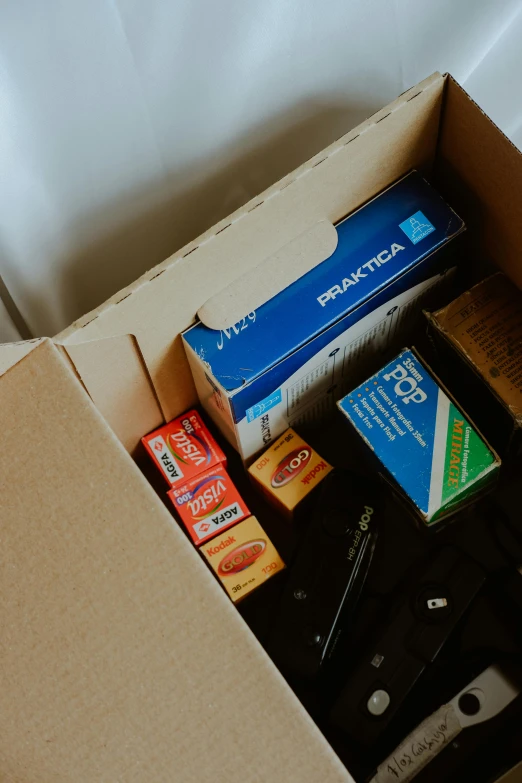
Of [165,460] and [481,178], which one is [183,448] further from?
[481,178]

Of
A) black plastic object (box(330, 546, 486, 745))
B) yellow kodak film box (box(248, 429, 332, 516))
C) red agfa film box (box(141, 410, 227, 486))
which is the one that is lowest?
black plastic object (box(330, 546, 486, 745))

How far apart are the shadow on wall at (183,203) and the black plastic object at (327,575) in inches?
14.6

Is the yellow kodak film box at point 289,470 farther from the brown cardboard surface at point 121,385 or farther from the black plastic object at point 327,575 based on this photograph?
Result: the brown cardboard surface at point 121,385

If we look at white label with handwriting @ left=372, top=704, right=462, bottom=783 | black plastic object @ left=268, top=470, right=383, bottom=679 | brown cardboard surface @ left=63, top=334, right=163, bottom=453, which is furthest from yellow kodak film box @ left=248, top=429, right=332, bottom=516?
white label with handwriting @ left=372, top=704, right=462, bottom=783

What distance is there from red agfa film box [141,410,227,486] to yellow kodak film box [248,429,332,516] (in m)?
0.05

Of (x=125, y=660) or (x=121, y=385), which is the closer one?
(x=125, y=660)

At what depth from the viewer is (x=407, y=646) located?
0.77 m

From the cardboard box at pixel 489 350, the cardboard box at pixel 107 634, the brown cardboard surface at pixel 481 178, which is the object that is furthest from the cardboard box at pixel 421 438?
the cardboard box at pixel 107 634

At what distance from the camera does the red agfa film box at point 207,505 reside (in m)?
0.82

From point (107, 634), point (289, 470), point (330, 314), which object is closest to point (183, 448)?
point (289, 470)

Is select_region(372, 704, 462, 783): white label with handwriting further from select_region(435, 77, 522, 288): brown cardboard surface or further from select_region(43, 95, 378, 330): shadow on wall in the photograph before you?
select_region(43, 95, 378, 330): shadow on wall

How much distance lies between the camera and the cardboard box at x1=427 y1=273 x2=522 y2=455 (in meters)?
0.75

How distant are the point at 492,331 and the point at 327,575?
33 cm

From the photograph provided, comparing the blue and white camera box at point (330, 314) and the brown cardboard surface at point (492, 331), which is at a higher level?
the blue and white camera box at point (330, 314)
